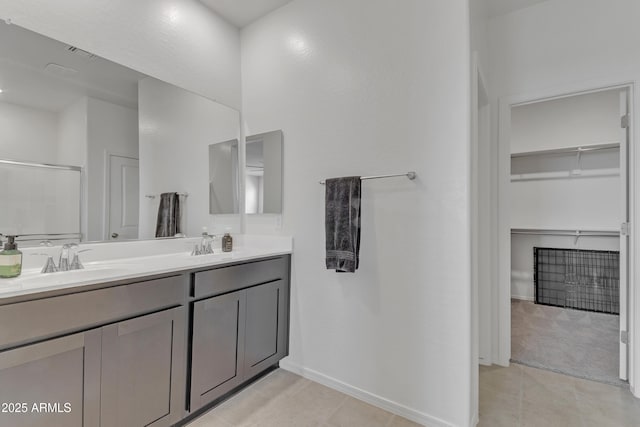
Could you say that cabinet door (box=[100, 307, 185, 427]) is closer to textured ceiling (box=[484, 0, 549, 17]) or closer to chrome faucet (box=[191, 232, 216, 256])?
chrome faucet (box=[191, 232, 216, 256])

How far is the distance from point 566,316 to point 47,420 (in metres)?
4.37

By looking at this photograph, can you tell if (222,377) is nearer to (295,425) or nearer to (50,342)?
(295,425)

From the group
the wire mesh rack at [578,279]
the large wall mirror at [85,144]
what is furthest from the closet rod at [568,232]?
the large wall mirror at [85,144]

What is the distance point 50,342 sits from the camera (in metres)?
1.11

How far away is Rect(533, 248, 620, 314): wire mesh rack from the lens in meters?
3.43

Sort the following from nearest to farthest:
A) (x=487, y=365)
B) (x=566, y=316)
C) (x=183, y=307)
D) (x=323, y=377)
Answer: (x=183, y=307) < (x=323, y=377) < (x=487, y=365) < (x=566, y=316)

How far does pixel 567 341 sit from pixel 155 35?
4.11 metres

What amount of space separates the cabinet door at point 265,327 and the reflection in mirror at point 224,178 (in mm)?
789

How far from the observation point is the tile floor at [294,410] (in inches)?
65.7

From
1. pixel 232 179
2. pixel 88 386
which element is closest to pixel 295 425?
pixel 88 386

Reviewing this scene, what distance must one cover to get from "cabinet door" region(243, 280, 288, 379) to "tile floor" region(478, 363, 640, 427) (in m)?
1.33

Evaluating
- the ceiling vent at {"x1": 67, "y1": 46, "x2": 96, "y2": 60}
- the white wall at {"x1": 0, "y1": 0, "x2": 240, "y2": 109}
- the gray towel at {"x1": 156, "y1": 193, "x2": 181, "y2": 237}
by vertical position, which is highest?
the white wall at {"x1": 0, "y1": 0, "x2": 240, "y2": 109}

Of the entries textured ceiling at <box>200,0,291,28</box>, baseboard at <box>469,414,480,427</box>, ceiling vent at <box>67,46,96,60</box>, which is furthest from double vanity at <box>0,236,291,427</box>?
textured ceiling at <box>200,0,291,28</box>

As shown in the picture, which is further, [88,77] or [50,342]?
[88,77]
